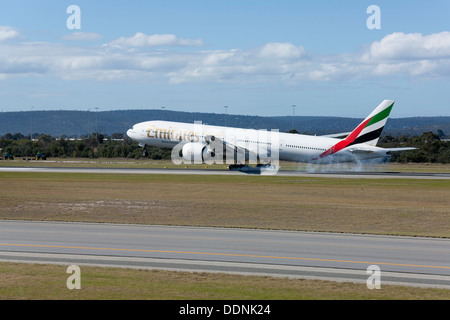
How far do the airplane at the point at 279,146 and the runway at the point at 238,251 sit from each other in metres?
36.5

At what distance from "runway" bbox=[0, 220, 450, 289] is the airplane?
3647cm

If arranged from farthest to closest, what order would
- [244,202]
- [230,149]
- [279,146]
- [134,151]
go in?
1. [134,151]
2. [230,149]
3. [279,146]
4. [244,202]

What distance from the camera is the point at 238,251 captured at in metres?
23.3

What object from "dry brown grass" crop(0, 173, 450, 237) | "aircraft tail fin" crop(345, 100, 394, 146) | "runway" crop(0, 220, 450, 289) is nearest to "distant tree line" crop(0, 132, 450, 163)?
"aircraft tail fin" crop(345, 100, 394, 146)

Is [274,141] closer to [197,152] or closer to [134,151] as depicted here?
[197,152]

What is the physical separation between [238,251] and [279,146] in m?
43.3

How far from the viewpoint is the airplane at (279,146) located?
64.1 m

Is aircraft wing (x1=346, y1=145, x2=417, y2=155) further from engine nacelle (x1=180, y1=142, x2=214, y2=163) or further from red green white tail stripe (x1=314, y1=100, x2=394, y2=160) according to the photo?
engine nacelle (x1=180, y1=142, x2=214, y2=163)

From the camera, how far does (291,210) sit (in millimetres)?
36156

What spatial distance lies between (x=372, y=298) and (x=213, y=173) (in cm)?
4836

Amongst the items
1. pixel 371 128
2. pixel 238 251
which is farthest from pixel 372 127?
pixel 238 251

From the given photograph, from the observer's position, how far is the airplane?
6412 cm
